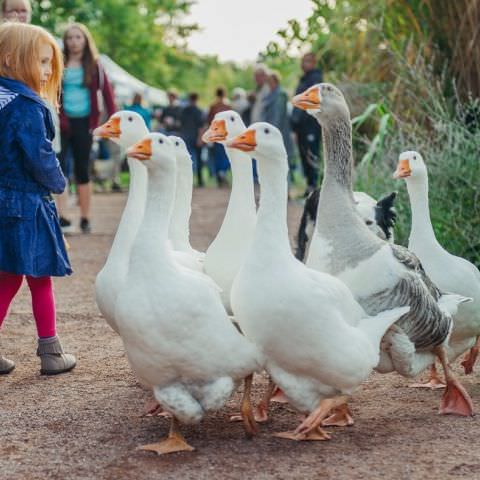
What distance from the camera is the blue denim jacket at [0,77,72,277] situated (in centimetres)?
446

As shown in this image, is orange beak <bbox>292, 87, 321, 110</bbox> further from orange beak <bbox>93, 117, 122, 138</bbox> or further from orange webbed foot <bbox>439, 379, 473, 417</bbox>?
orange webbed foot <bbox>439, 379, 473, 417</bbox>

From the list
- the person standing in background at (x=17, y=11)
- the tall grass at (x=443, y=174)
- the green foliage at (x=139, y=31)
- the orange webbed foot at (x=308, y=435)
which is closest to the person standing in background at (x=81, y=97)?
the person standing in background at (x=17, y=11)

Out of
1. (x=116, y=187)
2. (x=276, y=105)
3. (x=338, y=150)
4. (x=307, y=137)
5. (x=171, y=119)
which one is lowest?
(x=116, y=187)

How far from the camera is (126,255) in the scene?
4.08 meters

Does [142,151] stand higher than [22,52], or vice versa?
[22,52]

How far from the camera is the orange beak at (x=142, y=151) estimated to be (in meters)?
3.51

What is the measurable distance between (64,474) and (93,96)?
239 inches

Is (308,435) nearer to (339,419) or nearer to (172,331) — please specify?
(339,419)

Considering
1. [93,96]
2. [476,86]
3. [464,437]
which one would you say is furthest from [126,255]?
[93,96]

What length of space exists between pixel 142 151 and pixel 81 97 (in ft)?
18.1

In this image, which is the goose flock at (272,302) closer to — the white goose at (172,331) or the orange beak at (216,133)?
the white goose at (172,331)

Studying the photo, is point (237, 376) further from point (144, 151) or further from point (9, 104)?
point (9, 104)

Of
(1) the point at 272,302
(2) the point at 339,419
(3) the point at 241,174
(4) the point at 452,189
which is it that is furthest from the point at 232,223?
(4) the point at 452,189

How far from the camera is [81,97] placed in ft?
28.9
